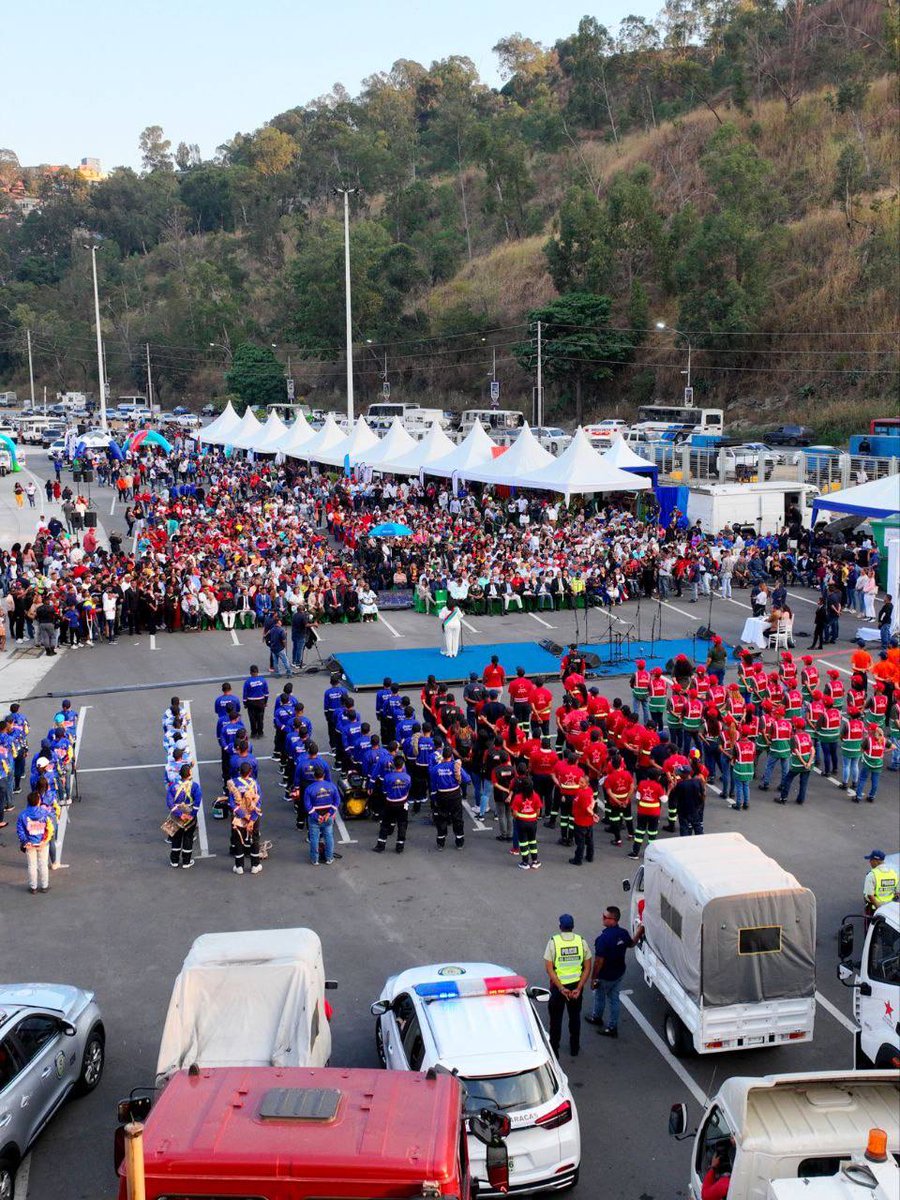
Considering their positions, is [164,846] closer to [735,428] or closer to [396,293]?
[735,428]

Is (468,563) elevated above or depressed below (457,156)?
below

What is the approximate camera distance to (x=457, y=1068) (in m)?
7.68

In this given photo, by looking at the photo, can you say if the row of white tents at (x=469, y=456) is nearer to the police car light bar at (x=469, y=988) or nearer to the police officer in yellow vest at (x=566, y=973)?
the police officer in yellow vest at (x=566, y=973)

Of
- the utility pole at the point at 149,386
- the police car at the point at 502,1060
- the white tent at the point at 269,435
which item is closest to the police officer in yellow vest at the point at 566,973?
the police car at the point at 502,1060

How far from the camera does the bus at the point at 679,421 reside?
52031 millimetres

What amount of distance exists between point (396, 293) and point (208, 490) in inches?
1773

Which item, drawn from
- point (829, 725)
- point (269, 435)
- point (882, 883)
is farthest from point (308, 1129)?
point (269, 435)

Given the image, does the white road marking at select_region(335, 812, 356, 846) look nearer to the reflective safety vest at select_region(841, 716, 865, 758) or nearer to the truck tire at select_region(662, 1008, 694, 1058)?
the truck tire at select_region(662, 1008, 694, 1058)

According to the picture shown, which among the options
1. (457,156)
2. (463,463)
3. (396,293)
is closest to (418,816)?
(463,463)

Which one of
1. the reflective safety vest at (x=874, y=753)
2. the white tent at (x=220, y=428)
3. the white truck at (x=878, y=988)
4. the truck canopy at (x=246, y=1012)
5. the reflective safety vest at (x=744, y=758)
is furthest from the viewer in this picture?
the white tent at (x=220, y=428)

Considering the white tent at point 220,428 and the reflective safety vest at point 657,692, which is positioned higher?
the white tent at point 220,428

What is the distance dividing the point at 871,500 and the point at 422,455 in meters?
16.0

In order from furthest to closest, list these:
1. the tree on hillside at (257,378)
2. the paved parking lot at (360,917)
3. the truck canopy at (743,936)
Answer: the tree on hillside at (257,378), the truck canopy at (743,936), the paved parking lot at (360,917)

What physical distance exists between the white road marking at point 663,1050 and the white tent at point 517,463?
23232 mm
